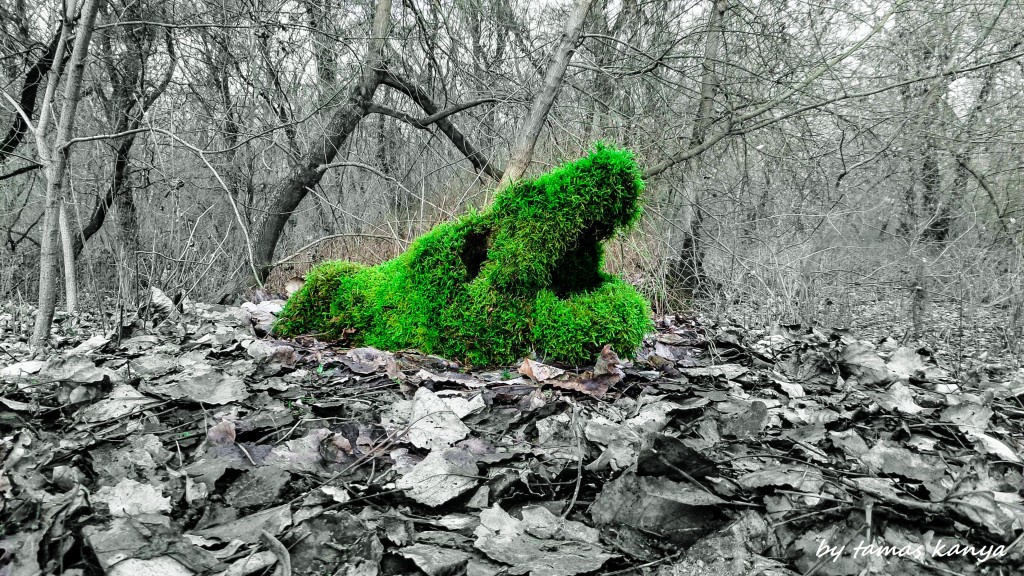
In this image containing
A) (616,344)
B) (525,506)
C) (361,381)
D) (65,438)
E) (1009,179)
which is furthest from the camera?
(1009,179)

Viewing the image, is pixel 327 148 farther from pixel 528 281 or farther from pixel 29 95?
pixel 528 281

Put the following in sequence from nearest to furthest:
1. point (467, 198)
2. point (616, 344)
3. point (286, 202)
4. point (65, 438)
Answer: point (65, 438), point (616, 344), point (467, 198), point (286, 202)

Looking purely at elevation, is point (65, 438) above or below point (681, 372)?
above

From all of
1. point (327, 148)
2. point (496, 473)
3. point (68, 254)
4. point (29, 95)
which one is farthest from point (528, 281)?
point (29, 95)

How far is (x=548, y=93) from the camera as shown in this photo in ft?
16.8

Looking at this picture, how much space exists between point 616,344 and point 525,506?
1.68 metres

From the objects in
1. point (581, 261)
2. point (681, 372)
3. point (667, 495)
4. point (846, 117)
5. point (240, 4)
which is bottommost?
point (681, 372)

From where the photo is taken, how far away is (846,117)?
5727 mm

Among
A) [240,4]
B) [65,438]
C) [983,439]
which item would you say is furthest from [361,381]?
[240,4]

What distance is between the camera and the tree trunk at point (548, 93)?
5059 mm

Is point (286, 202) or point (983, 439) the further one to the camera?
point (286, 202)

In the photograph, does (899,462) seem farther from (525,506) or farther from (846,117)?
(846,117)

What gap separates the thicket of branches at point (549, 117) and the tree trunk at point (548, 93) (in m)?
0.02

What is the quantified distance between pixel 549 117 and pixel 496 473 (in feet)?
16.5
